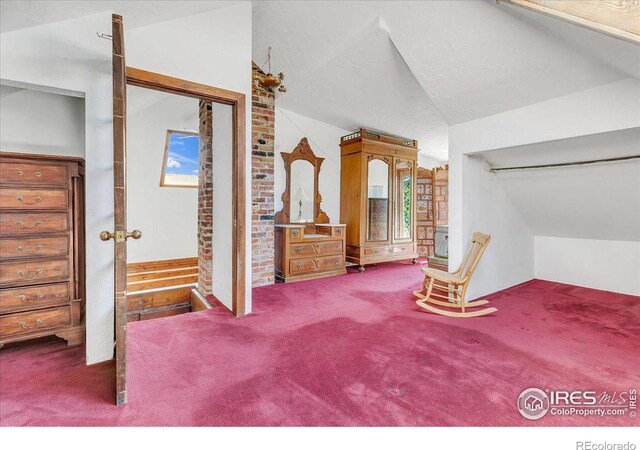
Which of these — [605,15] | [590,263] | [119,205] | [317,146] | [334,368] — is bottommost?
[334,368]

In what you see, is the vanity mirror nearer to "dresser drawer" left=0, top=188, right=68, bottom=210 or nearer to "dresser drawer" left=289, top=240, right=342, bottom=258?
"dresser drawer" left=289, top=240, right=342, bottom=258

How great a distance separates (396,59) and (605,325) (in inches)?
126

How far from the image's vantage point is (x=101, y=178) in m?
2.09

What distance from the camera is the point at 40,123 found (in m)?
2.25

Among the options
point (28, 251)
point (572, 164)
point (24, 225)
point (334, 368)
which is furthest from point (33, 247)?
point (572, 164)

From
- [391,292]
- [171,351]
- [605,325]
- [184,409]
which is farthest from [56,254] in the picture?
[605,325]

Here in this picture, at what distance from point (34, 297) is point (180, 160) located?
253 centimetres

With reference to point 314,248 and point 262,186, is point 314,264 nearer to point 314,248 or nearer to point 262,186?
point 314,248

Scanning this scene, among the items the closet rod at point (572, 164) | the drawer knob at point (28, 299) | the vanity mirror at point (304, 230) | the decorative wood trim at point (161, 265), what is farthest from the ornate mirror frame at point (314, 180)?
the drawer knob at point (28, 299)

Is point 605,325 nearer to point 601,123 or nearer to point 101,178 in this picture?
point 601,123

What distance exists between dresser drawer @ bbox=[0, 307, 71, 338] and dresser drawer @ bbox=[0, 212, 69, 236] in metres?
0.60

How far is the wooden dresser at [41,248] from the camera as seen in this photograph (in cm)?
208

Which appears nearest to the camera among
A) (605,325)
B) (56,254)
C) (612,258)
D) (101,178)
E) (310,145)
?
(101,178)

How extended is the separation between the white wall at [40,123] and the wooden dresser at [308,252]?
93.6 inches
